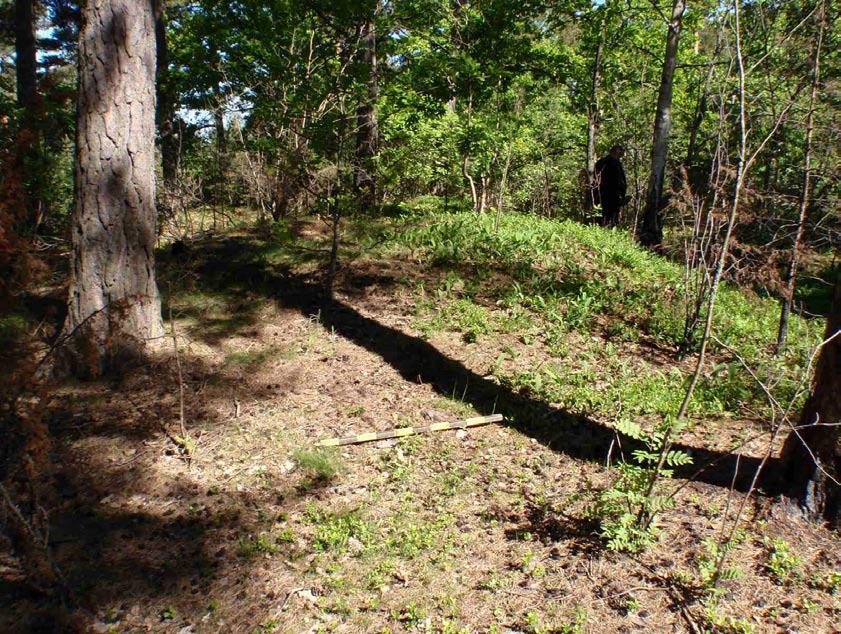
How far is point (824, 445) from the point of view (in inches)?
136

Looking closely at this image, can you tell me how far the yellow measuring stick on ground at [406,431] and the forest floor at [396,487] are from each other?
7 cm

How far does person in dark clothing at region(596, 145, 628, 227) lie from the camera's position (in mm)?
11062

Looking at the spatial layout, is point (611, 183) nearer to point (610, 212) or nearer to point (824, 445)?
point (610, 212)

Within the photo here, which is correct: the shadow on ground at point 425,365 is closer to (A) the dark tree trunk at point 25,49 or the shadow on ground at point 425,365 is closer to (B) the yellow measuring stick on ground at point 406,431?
(B) the yellow measuring stick on ground at point 406,431

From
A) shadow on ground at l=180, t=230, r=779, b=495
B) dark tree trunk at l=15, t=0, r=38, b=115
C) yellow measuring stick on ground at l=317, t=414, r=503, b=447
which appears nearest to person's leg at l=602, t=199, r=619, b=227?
shadow on ground at l=180, t=230, r=779, b=495

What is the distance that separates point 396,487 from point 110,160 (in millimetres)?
4104

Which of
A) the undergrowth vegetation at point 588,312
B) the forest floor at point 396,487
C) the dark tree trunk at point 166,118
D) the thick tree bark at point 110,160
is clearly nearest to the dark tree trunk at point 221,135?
the dark tree trunk at point 166,118

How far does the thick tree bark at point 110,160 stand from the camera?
5.19 meters

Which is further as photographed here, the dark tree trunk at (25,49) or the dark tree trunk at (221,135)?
the dark tree trunk at (25,49)

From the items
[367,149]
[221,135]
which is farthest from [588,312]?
[221,135]

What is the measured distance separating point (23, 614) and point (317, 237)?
6.87m

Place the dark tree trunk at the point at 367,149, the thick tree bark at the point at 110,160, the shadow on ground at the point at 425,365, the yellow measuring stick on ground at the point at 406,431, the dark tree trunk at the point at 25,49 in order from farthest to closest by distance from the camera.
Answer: the dark tree trunk at the point at 25,49, the dark tree trunk at the point at 367,149, the thick tree bark at the point at 110,160, the yellow measuring stick on ground at the point at 406,431, the shadow on ground at the point at 425,365

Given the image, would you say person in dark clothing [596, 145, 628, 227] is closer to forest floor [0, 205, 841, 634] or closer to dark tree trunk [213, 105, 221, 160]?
forest floor [0, 205, 841, 634]

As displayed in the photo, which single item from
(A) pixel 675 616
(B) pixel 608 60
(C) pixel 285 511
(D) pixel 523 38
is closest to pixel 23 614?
(C) pixel 285 511
